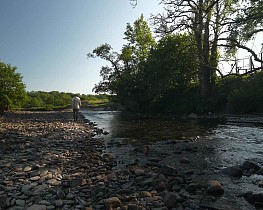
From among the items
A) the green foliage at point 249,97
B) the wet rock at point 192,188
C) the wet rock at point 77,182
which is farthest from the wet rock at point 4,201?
the green foliage at point 249,97

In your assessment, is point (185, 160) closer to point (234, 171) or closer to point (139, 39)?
point (234, 171)

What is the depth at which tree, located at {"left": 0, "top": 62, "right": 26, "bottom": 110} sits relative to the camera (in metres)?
37.0

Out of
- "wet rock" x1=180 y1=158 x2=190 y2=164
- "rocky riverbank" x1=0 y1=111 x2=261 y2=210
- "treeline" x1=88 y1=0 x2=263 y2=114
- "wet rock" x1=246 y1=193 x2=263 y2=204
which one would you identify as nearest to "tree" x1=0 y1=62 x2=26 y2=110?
"treeline" x1=88 y1=0 x2=263 y2=114

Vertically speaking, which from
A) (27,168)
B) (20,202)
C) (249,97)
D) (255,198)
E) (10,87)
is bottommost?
(255,198)

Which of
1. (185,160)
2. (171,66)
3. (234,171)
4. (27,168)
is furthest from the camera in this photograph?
(171,66)

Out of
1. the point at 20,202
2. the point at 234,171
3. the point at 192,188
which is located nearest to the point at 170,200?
the point at 192,188

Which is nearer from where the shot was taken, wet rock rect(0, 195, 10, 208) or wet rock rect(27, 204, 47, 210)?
wet rock rect(27, 204, 47, 210)

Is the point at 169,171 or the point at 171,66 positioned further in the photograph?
the point at 171,66

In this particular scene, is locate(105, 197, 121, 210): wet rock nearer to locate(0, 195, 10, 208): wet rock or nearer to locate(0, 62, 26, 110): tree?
locate(0, 195, 10, 208): wet rock

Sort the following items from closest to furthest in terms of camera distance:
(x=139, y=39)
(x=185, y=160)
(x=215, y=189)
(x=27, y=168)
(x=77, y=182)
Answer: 1. (x=215, y=189)
2. (x=77, y=182)
3. (x=27, y=168)
4. (x=185, y=160)
5. (x=139, y=39)

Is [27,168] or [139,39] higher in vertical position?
[139,39]

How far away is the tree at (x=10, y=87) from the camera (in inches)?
1457

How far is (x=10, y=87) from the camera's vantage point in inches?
1483

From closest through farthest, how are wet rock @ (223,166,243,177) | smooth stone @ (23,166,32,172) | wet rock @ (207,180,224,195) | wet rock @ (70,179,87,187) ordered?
wet rock @ (207,180,224,195) < wet rock @ (70,179,87,187) < wet rock @ (223,166,243,177) < smooth stone @ (23,166,32,172)
